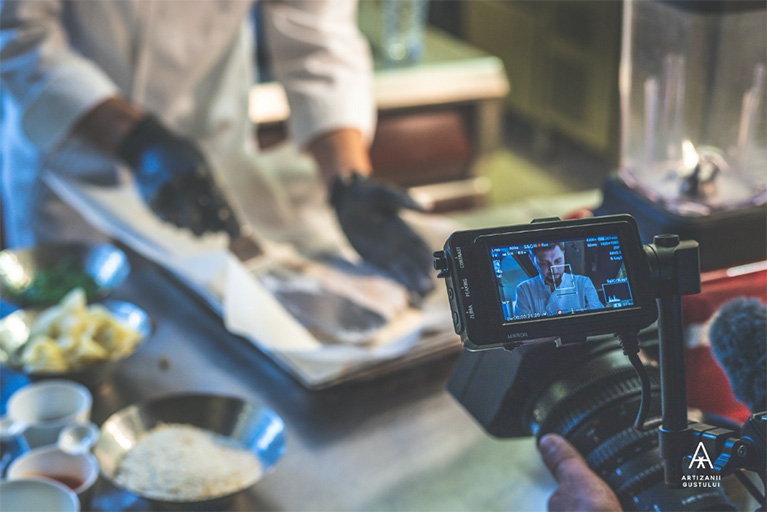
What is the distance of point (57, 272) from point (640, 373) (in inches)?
41.1

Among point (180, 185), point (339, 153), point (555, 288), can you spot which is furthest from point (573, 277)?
point (339, 153)

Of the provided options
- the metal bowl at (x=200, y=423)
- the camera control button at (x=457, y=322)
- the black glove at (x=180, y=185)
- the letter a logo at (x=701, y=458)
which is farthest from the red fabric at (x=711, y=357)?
the black glove at (x=180, y=185)

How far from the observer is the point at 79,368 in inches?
44.9

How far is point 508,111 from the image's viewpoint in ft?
16.6

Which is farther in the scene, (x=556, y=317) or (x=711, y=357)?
(x=711, y=357)

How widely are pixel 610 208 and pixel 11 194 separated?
1.33 m

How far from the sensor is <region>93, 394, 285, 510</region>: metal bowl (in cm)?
102

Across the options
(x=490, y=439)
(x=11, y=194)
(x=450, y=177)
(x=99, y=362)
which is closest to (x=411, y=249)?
(x=490, y=439)

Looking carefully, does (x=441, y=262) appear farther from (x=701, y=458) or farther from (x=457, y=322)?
(x=701, y=458)

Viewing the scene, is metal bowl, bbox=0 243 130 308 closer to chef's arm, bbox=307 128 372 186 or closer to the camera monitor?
chef's arm, bbox=307 128 372 186

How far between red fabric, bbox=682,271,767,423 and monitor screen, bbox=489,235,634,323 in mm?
233

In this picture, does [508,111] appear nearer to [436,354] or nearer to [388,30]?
[388,30]

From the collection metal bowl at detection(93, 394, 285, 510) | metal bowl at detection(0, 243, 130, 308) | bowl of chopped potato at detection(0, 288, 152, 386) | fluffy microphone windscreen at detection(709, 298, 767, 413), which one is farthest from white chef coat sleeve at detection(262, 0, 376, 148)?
fluffy microphone windscreen at detection(709, 298, 767, 413)

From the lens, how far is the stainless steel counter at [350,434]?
3.25ft
